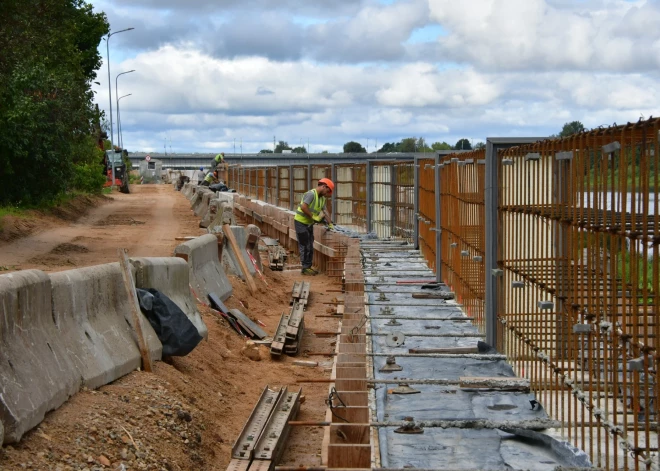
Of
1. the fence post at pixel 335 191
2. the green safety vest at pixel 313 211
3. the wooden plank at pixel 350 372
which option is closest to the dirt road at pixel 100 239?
the green safety vest at pixel 313 211

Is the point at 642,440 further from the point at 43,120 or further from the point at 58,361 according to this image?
the point at 43,120

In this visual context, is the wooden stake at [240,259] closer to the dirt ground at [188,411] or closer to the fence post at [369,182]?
the dirt ground at [188,411]

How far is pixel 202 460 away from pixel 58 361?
1.40 m

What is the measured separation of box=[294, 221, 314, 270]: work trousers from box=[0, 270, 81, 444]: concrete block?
45.7ft

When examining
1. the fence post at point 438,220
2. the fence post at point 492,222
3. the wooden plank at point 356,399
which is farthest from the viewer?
the fence post at point 438,220

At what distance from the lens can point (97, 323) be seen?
8.55m

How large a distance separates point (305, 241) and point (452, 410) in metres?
14.3

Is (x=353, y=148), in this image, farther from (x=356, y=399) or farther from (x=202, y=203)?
(x=356, y=399)

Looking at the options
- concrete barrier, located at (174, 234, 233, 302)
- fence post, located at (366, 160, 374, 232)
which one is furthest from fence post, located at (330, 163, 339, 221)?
concrete barrier, located at (174, 234, 233, 302)

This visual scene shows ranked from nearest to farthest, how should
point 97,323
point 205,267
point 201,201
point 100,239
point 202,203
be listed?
point 97,323 → point 205,267 → point 100,239 → point 202,203 → point 201,201

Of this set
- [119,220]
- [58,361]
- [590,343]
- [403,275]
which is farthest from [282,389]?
[119,220]

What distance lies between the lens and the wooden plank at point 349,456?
20.3 ft

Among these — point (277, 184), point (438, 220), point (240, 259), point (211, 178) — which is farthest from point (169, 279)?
point (211, 178)

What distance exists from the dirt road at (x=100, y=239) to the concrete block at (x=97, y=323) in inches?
398
